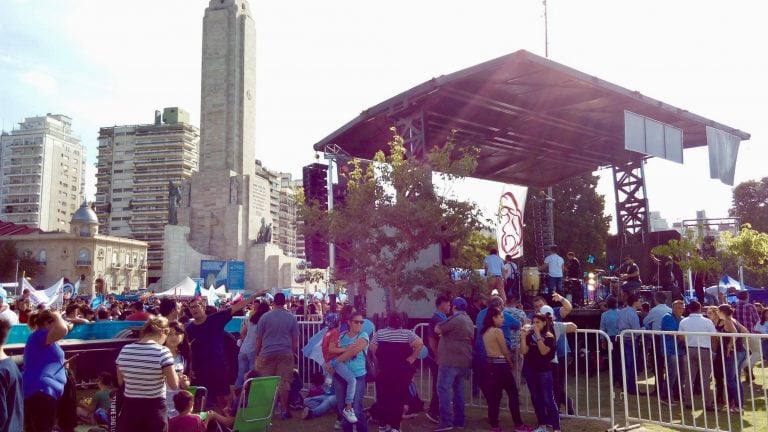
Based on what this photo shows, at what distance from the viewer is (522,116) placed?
16.4 metres

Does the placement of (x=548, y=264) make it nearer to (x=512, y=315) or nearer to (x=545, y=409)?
(x=512, y=315)

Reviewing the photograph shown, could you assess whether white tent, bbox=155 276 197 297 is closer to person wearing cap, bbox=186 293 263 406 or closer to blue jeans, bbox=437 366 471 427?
person wearing cap, bbox=186 293 263 406

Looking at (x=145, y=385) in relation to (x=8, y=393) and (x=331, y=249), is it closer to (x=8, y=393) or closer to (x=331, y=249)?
(x=8, y=393)

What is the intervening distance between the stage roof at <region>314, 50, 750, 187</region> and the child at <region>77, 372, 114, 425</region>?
873cm

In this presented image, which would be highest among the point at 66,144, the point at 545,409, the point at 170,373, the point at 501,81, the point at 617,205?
the point at 66,144

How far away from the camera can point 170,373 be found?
174 inches

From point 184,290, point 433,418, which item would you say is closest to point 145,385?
point 433,418

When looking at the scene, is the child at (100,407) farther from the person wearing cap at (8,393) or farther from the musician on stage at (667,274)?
the musician on stage at (667,274)

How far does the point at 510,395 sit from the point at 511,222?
7.29 metres

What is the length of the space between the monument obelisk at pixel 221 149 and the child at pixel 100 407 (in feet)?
156

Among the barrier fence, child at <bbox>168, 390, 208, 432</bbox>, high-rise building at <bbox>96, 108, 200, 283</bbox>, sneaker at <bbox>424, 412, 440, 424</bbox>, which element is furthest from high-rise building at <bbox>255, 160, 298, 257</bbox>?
child at <bbox>168, 390, 208, 432</bbox>

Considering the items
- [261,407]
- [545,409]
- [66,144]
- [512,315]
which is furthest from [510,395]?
[66,144]

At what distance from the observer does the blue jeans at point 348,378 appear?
7043 millimetres

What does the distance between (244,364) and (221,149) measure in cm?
4846
